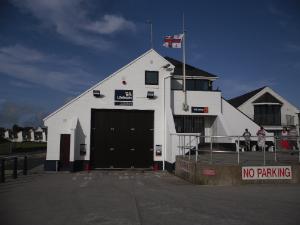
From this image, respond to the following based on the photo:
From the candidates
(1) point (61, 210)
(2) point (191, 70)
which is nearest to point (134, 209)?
(1) point (61, 210)

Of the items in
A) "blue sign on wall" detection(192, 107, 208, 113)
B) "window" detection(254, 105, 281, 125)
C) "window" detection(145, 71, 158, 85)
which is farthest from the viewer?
"window" detection(254, 105, 281, 125)

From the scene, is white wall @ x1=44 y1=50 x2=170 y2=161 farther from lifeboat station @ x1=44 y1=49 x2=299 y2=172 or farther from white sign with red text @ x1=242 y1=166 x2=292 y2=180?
white sign with red text @ x1=242 y1=166 x2=292 y2=180

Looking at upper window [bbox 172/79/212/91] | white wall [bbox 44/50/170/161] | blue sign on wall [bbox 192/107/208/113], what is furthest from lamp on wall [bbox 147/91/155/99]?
blue sign on wall [bbox 192/107/208/113]

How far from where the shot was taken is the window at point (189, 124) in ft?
71.7

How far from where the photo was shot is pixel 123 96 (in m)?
19.9

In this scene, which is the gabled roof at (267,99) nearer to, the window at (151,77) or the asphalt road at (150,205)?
the window at (151,77)

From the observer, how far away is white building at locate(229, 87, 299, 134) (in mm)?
39531

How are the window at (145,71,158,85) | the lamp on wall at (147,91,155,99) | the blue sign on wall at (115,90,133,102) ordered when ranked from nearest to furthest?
the blue sign on wall at (115,90,133,102) → the lamp on wall at (147,91,155,99) → the window at (145,71,158,85)

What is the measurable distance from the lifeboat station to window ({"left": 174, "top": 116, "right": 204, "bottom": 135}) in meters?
1.13

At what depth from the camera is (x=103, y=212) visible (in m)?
7.57

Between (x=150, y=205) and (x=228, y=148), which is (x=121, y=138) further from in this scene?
(x=150, y=205)

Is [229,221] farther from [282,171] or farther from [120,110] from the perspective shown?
[120,110]

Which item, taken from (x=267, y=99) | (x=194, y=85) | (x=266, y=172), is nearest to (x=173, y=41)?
(x=194, y=85)

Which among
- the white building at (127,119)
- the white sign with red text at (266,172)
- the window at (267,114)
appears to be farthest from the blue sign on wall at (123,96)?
the window at (267,114)
